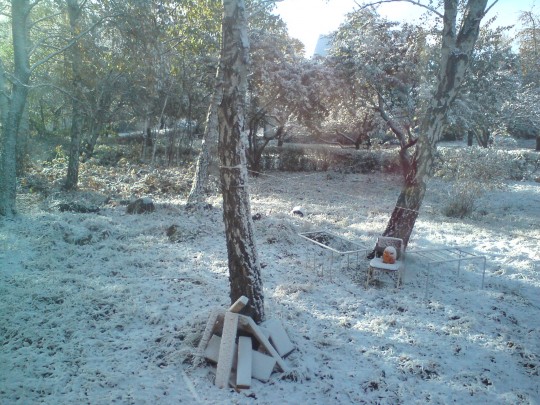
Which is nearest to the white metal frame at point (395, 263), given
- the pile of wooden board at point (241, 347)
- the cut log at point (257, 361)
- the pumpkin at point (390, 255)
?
the pumpkin at point (390, 255)

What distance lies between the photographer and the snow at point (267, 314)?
3088 mm

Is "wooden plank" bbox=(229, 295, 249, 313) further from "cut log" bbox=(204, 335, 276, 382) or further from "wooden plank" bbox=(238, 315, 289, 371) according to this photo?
"cut log" bbox=(204, 335, 276, 382)

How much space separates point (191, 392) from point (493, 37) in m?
13.5

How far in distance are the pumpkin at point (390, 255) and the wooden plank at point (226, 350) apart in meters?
Answer: 2.55

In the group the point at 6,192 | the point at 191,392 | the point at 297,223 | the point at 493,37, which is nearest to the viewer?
the point at 191,392

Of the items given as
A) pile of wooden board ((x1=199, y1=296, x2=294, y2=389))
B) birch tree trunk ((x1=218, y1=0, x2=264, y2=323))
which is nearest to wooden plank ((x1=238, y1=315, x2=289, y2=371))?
pile of wooden board ((x1=199, y1=296, x2=294, y2=389))

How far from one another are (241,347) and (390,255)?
2612mm

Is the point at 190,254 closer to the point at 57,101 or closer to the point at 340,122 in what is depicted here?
the point at 340,122

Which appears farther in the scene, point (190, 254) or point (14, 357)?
point (190, 254)

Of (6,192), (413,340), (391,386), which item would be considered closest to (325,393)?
(391,386)

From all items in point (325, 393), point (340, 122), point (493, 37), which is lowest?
point (325, 393)

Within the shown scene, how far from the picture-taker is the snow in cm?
309

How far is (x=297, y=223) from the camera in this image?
7.97 metres

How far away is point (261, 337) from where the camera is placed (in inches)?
131
